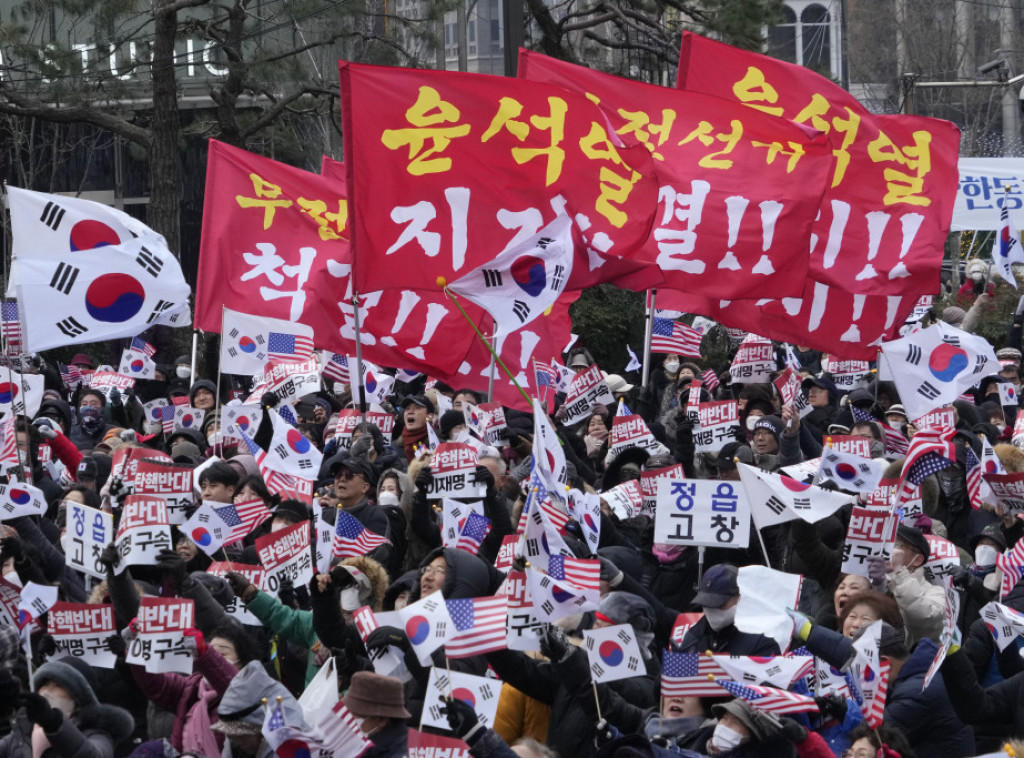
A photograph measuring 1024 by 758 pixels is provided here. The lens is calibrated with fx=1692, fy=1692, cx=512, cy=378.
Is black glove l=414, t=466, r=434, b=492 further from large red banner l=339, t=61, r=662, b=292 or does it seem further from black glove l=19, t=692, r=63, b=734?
black glove l=19, t=692, r=63, b=734

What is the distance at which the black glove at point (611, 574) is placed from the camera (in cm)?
667

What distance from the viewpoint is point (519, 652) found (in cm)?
595

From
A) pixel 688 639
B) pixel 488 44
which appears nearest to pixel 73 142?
pixel 488 44

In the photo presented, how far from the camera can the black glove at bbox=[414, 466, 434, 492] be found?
8.08 meters

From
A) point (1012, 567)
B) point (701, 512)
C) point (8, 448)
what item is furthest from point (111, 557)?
point (1012, 567)

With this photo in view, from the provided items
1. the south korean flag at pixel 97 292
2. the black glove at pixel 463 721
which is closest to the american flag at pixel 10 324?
the south korean flag at pixel 97 292

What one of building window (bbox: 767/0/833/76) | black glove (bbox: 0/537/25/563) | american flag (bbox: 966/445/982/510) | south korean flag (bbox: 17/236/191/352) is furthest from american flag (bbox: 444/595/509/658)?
building window (bbox: 767/0/833/76)

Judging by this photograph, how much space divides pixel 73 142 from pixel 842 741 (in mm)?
28729

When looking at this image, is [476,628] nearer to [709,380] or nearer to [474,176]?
[474,176]

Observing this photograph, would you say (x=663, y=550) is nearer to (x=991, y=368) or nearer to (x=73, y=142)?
(x=991, y=368)

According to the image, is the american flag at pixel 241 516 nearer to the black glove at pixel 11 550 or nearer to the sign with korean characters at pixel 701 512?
the black glove at pixel 11 550

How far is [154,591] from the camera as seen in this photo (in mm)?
6973

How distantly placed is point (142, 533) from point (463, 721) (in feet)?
6.24

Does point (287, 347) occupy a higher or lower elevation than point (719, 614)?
higher
